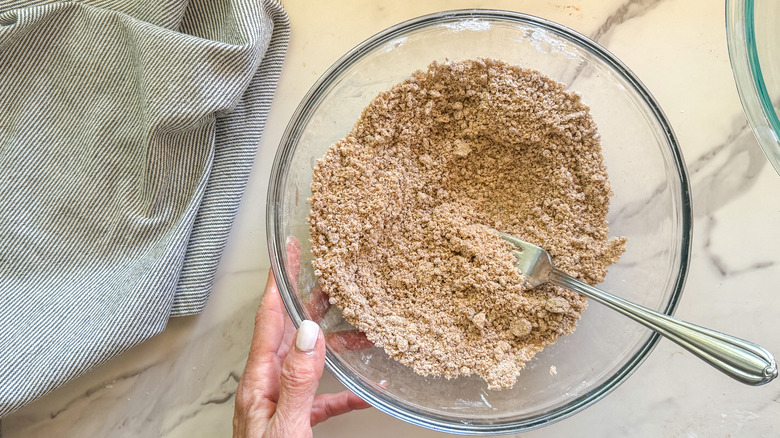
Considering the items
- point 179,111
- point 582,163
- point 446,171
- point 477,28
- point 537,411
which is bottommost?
point 537,411

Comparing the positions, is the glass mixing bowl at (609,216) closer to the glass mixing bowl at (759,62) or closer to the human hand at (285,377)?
the human hand at (285,377)

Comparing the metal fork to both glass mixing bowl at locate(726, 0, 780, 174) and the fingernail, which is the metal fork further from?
the fingernail

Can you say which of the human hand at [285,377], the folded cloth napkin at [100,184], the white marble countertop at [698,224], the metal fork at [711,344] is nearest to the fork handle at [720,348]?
the metal fork at [711,344]

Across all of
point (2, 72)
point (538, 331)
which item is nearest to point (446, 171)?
point (538, 331)

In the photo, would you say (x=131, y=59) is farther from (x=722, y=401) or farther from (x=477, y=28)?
(x=722, y=401)

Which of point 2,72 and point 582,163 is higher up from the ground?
point 582,163

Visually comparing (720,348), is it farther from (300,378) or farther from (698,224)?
(300,378)

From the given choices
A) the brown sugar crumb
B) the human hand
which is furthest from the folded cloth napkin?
the brown sugar crumb
